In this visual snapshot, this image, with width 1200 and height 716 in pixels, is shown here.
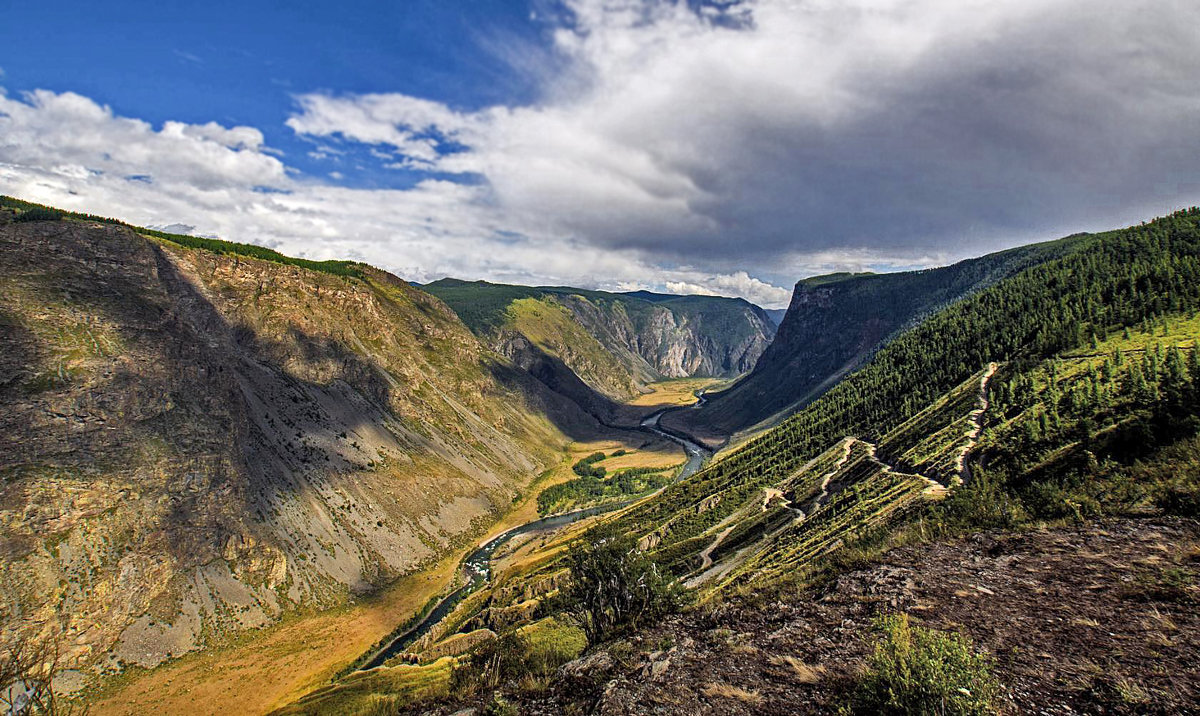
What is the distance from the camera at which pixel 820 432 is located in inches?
5143

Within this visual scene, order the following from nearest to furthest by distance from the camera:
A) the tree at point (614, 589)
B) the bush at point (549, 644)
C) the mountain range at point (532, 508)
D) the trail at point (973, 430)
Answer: the mountain range at point (532, 508)
the bush at point (549, 644)
the tree at point (614, 589)
the trail at point (973, 430)

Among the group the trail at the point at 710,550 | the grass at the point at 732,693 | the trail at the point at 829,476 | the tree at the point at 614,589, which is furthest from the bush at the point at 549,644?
Result: the trail at the point at 829,476

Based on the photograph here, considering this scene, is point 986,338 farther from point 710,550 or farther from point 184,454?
point 184,454

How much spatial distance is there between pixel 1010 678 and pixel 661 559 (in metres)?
77.8

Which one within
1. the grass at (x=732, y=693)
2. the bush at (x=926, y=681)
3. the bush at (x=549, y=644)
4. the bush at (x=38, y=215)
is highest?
the bush at (x=38, y=215)

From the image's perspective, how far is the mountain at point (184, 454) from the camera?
69.4m

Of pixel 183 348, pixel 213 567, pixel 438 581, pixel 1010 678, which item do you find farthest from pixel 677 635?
pixel 183 348

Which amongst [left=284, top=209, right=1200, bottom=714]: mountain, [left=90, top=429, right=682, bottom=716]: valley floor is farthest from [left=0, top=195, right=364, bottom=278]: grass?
[left=284, top=209, right=1200, bottom=714]: mountain

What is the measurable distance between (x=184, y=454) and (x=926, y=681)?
361 feet

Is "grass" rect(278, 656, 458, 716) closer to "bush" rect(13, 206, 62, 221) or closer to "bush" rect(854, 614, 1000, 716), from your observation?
"bush" rect(854, 614, 1000, 716)

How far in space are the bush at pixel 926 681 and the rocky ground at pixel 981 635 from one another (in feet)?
4.50

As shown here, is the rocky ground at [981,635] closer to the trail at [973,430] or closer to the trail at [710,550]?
the trail at [973,430]

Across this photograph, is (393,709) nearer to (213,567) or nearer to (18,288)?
(213,567)

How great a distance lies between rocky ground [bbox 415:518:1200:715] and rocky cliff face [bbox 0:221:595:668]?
8184 cm
